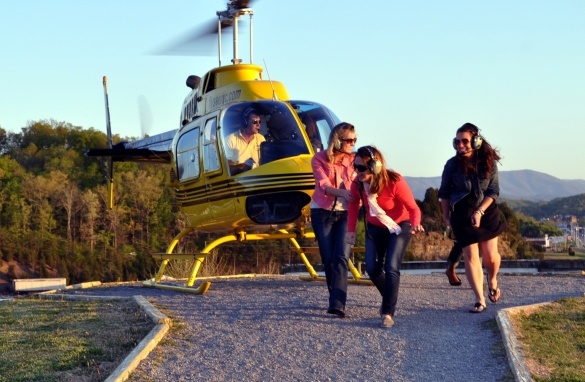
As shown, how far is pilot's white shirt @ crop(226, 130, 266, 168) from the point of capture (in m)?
12.0

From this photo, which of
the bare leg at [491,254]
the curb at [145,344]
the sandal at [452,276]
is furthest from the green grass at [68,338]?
the sandal at [452,276]

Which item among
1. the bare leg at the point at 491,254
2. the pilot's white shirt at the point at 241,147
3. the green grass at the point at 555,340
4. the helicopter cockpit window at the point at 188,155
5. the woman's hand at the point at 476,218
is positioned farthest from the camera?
the helicopter cockpit window at the point at 188,155

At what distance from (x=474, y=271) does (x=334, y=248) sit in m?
1.51

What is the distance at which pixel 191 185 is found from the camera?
13.4 m

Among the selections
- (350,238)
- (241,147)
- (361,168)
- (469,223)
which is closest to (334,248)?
(350,238)

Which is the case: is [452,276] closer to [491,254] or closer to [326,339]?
[491,254]

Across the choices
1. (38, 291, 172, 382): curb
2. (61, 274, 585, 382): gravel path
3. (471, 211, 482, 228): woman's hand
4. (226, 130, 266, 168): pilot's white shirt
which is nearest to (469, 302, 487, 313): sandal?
(61, 274, 585, 382): gravel path

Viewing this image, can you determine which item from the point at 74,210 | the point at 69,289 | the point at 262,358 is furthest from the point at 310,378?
the point at 74,210

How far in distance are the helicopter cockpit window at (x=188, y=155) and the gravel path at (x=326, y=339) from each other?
251 cm

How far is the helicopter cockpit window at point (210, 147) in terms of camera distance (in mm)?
12438

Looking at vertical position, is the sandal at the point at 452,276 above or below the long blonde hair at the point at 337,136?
below

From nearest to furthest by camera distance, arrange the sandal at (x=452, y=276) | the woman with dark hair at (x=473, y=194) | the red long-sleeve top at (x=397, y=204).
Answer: the red long-sleeve top at (x=397, y=204), the woman with dark hair at (x=473, y=194), the sandal at (x=452, y=276)

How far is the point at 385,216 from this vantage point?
8.61 m

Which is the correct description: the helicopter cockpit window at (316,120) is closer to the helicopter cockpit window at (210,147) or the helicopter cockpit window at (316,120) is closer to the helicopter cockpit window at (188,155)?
the helicopter cockpit window at (210,147)
